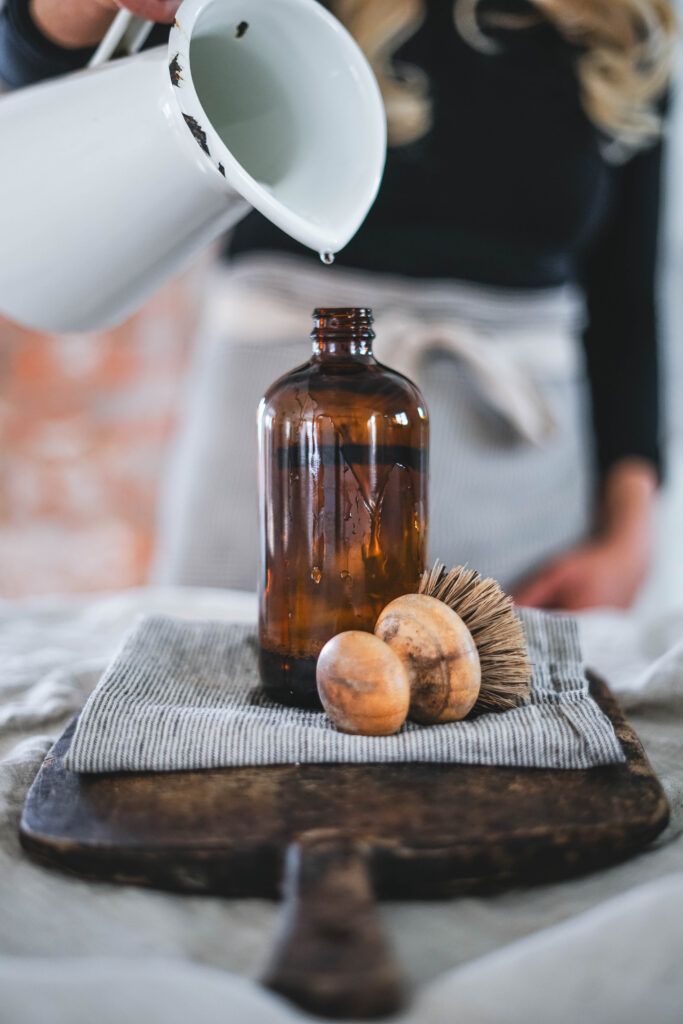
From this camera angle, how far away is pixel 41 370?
1207 millimetres

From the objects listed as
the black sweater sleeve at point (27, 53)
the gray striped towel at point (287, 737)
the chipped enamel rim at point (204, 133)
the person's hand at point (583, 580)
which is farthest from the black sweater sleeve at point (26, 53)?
the person's hand at point (583, 580)

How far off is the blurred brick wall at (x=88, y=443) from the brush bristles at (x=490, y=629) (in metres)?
0.96

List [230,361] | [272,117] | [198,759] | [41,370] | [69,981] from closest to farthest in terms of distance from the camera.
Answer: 1. [69,981]
2. [198,759]
3. [272,117]
4. [230,361]
5. [41,370]

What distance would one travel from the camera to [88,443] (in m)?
1.25

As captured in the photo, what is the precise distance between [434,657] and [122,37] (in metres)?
0.32

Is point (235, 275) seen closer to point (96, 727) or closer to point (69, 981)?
point (96, 727)

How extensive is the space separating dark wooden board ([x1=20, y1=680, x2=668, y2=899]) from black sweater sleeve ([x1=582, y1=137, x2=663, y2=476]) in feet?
2.33

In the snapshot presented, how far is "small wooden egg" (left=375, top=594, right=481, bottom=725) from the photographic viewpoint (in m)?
0.33

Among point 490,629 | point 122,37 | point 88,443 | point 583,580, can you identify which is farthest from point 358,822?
point 88,443

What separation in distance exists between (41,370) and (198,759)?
1.00 metres

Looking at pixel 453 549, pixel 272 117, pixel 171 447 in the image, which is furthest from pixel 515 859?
pixel 171 447

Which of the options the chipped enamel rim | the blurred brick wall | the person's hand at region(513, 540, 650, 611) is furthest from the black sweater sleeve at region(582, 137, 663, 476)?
the chipped enamel rim

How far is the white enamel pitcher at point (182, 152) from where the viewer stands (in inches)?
14.1

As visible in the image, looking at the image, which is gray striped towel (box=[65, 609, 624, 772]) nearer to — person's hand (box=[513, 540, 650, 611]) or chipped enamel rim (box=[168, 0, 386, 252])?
chipped enamel rim (box=[168, 0, 386, 252])
